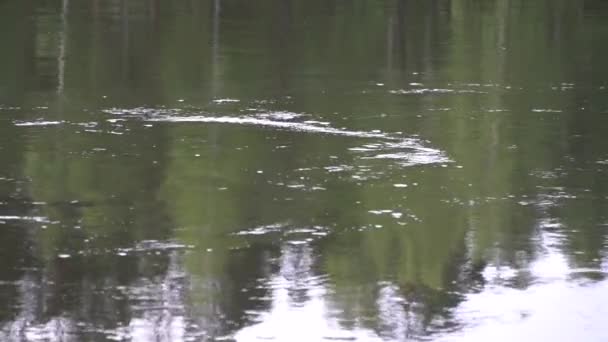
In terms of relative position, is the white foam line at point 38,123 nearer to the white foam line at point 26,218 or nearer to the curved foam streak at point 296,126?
the curved foam streak at point 296,126

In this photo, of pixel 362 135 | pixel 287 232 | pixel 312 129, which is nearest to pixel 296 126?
pixel 312 129

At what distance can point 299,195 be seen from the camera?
10.6m

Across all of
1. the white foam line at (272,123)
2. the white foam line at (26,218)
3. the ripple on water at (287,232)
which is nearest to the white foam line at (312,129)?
the white foam line at (272,123)

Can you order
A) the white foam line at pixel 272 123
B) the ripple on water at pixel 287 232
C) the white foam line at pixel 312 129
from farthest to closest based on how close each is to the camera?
the white foam line at pixel 272 123
the white foam line at pixel 312 129
the ripple on water at pixel 287 232

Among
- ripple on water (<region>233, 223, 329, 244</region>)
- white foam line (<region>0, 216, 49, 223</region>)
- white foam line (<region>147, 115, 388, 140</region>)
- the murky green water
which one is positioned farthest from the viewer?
white foam line (<region>147, 115, 388, 140</region>)

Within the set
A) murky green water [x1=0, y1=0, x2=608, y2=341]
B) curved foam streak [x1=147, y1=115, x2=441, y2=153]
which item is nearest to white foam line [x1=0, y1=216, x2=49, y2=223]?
murky green water [x1=0, y1=0, x2=608, y2=341]

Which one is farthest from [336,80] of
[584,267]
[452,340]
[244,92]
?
[452,340]

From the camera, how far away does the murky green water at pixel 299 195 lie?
7.51m

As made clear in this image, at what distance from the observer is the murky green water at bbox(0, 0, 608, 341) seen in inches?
296

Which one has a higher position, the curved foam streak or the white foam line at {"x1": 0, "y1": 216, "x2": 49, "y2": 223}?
the curved foam streak

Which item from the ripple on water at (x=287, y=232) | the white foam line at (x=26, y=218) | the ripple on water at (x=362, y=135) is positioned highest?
the ripple on water at (x=362, y=135)

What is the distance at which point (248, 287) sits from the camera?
8.02m

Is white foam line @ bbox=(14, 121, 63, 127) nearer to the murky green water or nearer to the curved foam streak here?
the murky green water

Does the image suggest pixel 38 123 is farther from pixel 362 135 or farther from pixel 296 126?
pixel 362 135
